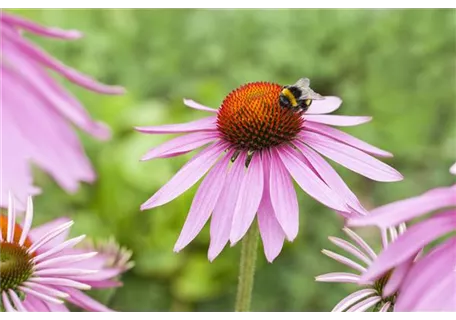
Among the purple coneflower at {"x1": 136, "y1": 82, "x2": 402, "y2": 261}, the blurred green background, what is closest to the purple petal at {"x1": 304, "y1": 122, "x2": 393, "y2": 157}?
the purple coneflower at {"x1": 136, "y1": 82, "x2": 402, "y2": 261}

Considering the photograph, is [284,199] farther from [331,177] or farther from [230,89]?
[230,89]

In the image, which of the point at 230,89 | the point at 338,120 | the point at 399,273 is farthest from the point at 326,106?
the point at 230,89

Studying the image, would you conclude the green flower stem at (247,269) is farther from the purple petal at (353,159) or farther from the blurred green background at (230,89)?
the blurred green background at (230,89)

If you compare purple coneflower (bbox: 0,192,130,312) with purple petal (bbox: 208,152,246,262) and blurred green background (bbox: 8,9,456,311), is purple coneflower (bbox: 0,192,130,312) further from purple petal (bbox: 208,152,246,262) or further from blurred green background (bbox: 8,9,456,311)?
blurred green background (bbox: 8,9,456,311)

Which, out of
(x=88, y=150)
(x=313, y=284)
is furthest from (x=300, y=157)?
(x=88, y=150)

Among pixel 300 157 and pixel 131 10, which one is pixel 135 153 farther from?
pixel 300 157

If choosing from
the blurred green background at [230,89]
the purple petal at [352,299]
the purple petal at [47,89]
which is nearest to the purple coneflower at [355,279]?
the purple petal at [352,299]
